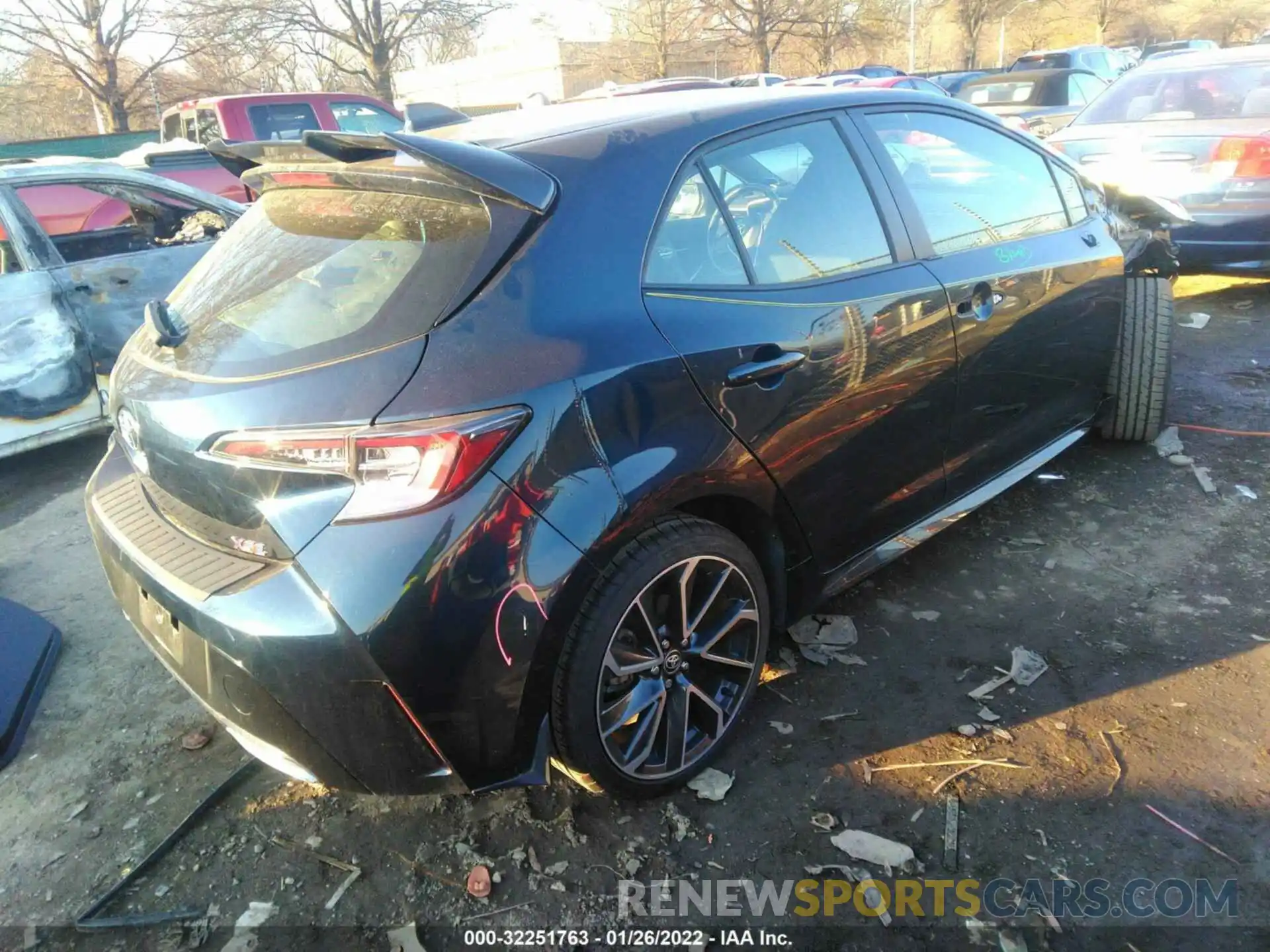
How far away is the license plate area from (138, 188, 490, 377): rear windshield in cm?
59

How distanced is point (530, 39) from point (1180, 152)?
1729 inches

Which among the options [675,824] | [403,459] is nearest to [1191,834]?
[675,824]

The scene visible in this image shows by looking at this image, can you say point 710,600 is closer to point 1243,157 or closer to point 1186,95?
point 1243,157

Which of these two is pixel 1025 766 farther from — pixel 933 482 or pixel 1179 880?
pixel 933 482

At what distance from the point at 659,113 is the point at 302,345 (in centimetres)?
118

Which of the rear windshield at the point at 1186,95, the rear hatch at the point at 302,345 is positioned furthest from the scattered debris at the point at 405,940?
the rear windshield at the point at 1186,95

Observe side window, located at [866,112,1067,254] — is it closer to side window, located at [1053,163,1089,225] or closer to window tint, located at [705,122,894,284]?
side window, located at [1053,163,1089,225]

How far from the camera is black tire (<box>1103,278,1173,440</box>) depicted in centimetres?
399

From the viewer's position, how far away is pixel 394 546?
1.73m

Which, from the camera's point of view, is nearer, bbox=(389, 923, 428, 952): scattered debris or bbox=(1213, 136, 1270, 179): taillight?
bbox=(389, 923, 428, 952): scattered debris

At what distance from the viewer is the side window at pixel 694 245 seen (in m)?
2.17

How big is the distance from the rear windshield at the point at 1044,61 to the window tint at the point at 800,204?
56.5 feet

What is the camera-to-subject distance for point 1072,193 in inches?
142

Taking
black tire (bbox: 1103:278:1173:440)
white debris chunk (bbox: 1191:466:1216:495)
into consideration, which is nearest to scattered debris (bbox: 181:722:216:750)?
black tire (bbox: 1103:278:1173:440)
